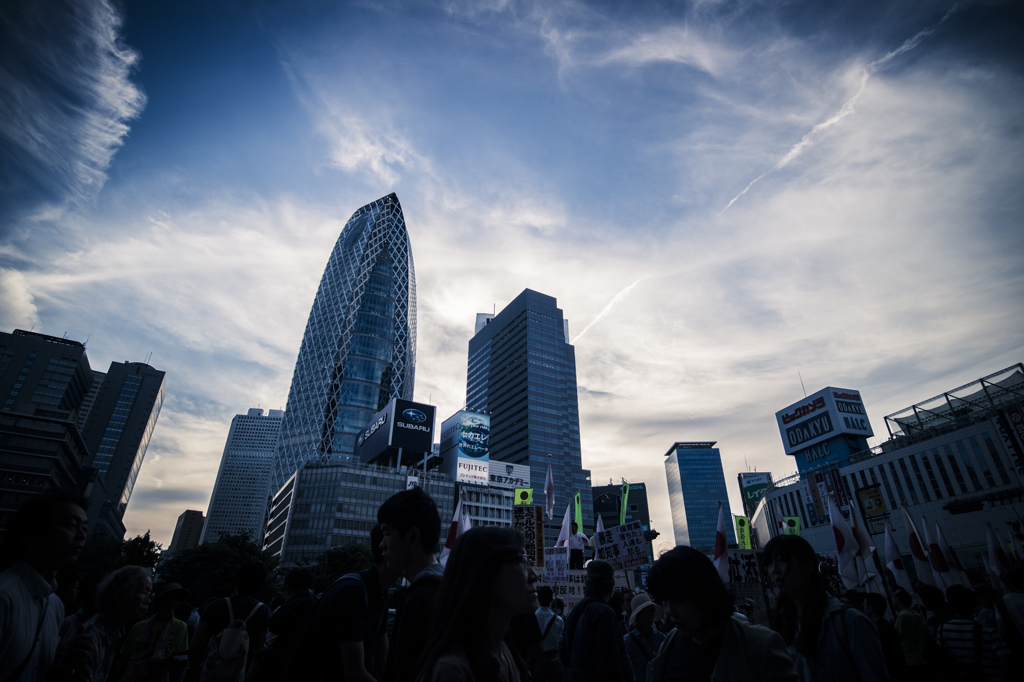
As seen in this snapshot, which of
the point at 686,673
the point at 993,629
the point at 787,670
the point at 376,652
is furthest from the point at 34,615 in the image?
the point at 993,629

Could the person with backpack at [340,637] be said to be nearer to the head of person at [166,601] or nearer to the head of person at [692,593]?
the head of person at [692,593]

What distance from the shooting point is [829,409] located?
62.3 meters

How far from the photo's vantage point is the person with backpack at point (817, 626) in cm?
283

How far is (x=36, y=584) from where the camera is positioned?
2.62 metres

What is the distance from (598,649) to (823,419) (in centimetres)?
7327

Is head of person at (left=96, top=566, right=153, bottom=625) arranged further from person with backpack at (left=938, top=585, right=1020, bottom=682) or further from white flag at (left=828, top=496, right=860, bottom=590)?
white flag at (left=828, top=496, right=860, bottom=590)

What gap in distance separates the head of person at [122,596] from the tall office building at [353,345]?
86.4 meters


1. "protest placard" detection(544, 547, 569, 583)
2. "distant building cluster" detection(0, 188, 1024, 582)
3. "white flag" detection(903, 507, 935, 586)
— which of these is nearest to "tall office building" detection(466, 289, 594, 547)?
"distant building cluster" detection(0, 188, 1024, 582)

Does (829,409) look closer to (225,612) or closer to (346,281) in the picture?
(225,612)

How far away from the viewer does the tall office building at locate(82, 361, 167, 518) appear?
A: 132375 millimetres

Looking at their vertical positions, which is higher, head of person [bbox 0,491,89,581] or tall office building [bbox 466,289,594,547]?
tall office building [bbox 466,289,594,547]

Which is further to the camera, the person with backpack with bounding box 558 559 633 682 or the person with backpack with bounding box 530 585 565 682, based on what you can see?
the person with backpack with bounding box 530 585 565 682

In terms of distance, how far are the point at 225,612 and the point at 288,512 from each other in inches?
3038

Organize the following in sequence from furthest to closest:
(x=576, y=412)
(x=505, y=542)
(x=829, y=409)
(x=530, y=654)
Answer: (x=576, y=412), (x=829, y=409), (x=530, y=654), (x=505, y=542)
